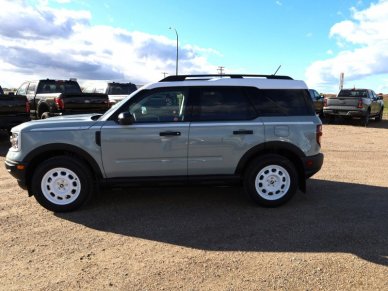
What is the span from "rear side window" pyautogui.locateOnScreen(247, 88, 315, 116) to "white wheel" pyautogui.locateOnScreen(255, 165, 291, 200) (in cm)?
79

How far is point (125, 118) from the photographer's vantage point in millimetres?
5297

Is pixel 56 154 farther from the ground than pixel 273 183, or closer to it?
farther from the ground

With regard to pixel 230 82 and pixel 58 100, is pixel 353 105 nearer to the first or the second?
pixel 58 100

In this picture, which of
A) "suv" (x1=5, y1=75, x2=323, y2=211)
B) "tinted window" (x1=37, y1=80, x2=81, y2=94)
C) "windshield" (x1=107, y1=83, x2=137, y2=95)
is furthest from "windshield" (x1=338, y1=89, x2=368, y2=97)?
"suv" (x1=5, y1=75, x2=323, y2=211)

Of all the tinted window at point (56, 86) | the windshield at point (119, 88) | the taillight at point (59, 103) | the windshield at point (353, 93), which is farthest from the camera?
the windshield at point (353, 93)

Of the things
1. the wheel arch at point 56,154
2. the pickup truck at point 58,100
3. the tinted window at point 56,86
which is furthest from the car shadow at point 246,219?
the tinted window at point 56,86

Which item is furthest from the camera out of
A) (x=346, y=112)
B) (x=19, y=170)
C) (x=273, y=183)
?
(x=346, y=112)

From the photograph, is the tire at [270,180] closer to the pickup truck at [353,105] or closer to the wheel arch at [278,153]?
the wheel arch at [278,153]

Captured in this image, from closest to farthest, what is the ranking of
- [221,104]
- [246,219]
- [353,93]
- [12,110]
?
[246,219] < [221,104] < [12,110] < [353,93]

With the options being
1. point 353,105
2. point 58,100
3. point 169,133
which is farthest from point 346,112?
point 169,133

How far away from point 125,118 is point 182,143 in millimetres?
823

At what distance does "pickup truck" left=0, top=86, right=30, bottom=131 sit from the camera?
1103 centimetres

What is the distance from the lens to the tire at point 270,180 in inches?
224

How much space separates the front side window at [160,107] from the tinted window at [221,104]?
206 millimetres
